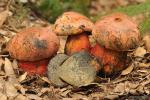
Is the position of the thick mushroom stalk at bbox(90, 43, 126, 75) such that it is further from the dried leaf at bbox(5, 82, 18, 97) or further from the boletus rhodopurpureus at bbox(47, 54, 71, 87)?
the dried leaf at bbox(5, 82, 18, 97)

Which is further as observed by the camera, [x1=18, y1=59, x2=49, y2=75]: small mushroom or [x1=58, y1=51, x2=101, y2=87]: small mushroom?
[x1=18, y1=59, x2=49, y2=75]: small mushroom

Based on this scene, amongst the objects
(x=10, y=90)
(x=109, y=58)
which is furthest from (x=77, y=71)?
(x=10, y=90)

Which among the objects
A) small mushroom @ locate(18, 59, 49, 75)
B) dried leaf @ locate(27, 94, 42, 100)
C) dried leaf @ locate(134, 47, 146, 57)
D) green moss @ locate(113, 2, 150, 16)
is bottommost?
dried leaf @ locate(27, 94, 42, 100)

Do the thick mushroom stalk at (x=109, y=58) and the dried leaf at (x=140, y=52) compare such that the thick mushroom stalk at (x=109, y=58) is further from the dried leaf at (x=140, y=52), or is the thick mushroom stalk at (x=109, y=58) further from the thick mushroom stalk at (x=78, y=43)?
the dried leaf at (x=140, y=52)

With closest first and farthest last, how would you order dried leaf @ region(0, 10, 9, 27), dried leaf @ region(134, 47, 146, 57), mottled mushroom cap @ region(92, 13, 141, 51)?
mottled mushroom cap @ region(92, 13, 141, 51), dried leaf @ region(134, 47, 146, 57), dried leaf @ region(0, 10, 9, 27)

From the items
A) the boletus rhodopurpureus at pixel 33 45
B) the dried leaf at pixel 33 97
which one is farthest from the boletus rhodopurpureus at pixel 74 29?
the dried leaf at pixel 33 97

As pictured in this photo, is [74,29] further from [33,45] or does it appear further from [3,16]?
[3,16]

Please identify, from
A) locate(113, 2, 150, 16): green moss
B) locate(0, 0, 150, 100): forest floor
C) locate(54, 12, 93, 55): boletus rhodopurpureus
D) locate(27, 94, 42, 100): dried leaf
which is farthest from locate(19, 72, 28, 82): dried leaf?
locate(113, 2, 150, 16): green moss

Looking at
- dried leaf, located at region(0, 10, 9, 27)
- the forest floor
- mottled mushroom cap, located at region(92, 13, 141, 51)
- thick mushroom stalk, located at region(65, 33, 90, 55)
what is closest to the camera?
the forest floor
